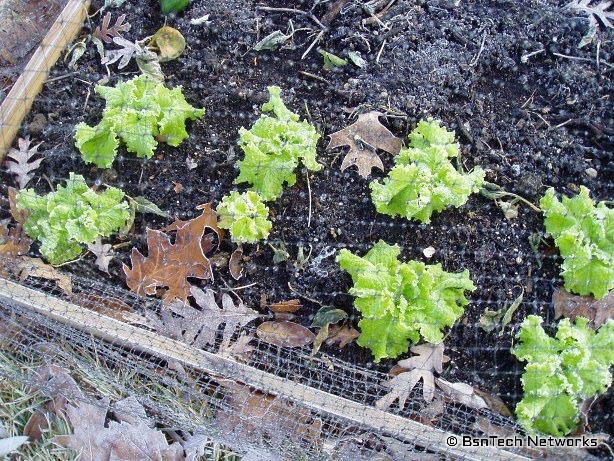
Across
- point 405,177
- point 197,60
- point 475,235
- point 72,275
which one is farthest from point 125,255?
point 475,235

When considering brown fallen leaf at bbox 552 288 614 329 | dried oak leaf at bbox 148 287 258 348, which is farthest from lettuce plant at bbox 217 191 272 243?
brown fallen leaf at bbox 552 288 614 329

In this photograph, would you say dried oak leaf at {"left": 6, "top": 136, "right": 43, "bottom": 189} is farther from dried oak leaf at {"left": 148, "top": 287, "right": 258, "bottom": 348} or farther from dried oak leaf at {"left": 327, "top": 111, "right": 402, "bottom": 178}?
dried oak leaf at {"left": 327, "top": 111, "right": 402, "bottom": 178}

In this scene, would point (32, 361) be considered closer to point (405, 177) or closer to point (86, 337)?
point (86, 337)

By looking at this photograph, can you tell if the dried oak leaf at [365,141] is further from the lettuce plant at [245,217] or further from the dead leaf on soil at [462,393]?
the dead leaf on soil at [462,393]

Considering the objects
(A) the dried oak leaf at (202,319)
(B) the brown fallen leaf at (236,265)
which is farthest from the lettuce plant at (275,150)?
(A) the dried oak leaf at (202,319)

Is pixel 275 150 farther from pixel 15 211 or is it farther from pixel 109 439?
pixel 109 439

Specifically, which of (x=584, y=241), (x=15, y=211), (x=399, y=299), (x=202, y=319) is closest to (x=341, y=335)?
(x=399, y=299)
